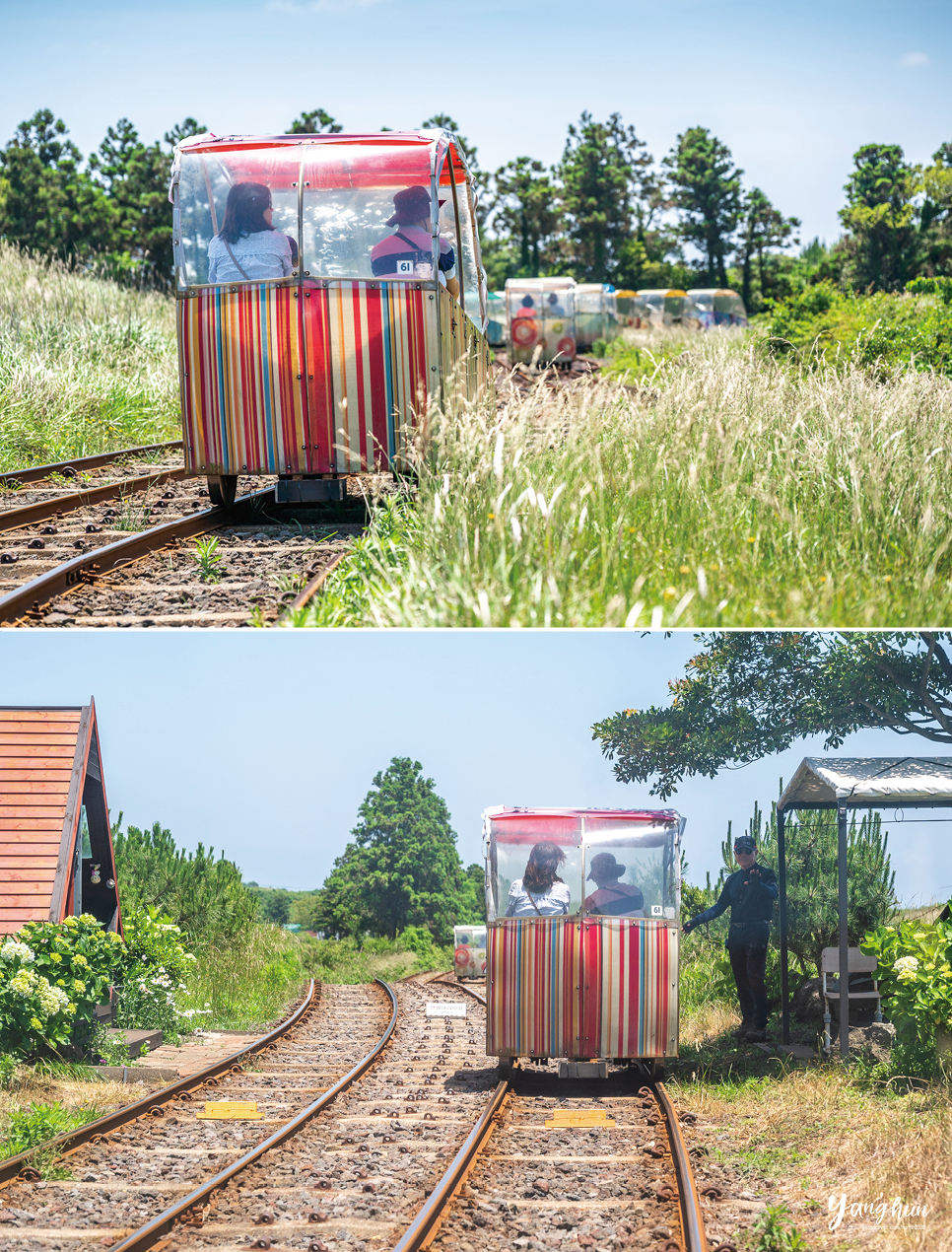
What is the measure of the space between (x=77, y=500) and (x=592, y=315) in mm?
24716

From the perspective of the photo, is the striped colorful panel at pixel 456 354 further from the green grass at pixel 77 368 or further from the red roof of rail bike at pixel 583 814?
the green grass at pixel 77 368

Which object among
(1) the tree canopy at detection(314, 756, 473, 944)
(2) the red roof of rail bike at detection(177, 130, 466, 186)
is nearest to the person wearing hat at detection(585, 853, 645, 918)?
(2) the red roof of rail bike at detection(177, 130, 466, 186)

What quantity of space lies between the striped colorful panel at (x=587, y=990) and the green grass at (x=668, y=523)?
3657mm

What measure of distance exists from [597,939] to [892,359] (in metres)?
10.4

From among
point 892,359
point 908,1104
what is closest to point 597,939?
point 908,1104

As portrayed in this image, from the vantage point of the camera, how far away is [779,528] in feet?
22.4

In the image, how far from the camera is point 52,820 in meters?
12.1

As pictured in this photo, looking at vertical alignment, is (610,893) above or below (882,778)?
below

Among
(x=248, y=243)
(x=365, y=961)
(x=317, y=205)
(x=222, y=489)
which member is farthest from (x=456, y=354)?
(x=365, y=961)

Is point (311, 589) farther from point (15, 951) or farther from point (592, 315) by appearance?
point (592, 315)

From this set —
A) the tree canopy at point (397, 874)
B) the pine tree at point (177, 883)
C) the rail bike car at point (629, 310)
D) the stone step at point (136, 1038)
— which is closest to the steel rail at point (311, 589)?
the stone step at point (136, 1038)

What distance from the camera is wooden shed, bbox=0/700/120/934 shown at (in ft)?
36.5

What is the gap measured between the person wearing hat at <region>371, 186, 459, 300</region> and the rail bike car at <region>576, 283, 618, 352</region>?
2347cm

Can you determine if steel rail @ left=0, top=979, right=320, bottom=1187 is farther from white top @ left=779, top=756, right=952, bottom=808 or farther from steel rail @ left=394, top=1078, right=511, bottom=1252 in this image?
white top @ left=779, top=756, right=952, bottom=808
